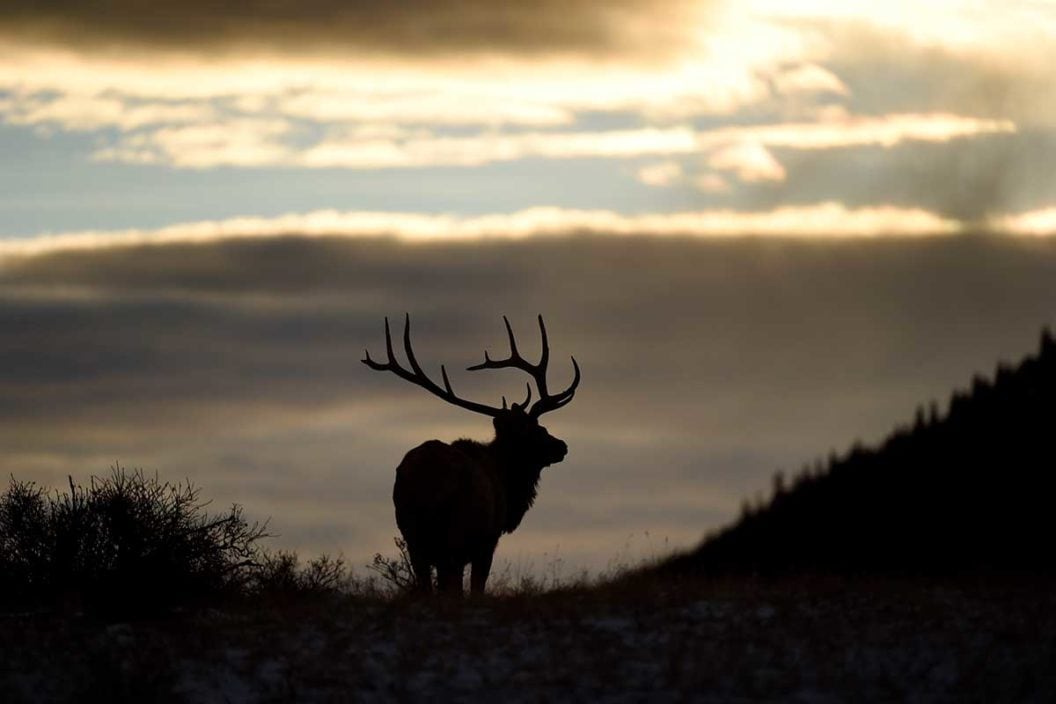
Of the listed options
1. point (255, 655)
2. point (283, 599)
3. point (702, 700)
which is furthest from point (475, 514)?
point (702, 700)

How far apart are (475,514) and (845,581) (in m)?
3.85

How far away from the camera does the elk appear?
672 inches

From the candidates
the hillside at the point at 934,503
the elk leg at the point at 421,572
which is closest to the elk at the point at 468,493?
the elk leg at the point at 421,572

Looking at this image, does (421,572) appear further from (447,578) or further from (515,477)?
(515,477)

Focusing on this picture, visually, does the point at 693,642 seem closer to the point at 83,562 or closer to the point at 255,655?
the point at 255,655

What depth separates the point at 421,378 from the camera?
1977 cm

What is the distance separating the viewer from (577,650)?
12359mm

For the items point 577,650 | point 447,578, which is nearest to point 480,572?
point 447,578

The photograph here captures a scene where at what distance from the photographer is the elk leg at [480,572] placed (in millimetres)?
17312

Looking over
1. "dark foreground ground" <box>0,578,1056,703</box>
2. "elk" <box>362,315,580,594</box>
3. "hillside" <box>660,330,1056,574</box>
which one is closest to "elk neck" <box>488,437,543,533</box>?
"elk" <box>362,315,580,594</box>

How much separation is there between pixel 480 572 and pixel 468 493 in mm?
883

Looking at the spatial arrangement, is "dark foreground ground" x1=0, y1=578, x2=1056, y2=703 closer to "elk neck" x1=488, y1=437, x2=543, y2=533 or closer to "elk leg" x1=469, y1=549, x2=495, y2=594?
"elk leg" x1=469, y1=549, x2=495, y2=594

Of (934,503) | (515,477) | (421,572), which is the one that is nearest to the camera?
(421,572)

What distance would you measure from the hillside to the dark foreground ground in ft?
13.5
